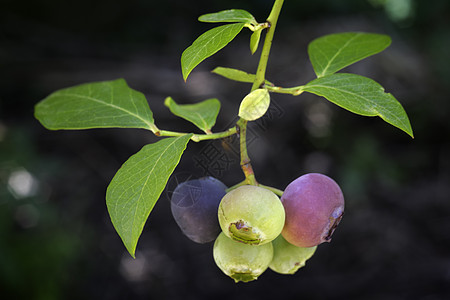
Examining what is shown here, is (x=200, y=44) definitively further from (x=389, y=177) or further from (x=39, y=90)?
(x=39, y=90)

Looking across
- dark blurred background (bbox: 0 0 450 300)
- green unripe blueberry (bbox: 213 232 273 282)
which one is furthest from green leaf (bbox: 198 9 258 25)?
dark blurred background (bbox: 0 0 450 300)

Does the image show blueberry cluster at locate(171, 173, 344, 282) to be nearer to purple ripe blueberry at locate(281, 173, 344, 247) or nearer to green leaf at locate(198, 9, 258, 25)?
purple ripe blueberry at locate(281, 173, 344, 247)

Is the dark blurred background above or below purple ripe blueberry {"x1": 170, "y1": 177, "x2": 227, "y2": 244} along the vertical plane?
below

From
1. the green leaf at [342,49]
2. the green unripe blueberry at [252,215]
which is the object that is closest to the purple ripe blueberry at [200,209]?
the green unripe blueberry at [252,215]

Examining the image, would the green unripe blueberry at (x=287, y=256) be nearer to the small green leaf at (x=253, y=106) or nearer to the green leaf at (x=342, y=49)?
the small green leaf at (x=253, y=106)

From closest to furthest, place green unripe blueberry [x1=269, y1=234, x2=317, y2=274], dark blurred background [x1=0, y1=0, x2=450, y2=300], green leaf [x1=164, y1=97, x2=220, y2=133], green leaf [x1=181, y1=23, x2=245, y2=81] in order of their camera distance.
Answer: green leaf [x1=181, y1=23, x2=245, y2=81]
green unripe blueberry [x1=269, y1=234, x2=317, y2=274]
green leaf [x1=164, y1=97, x2=220, y2=133]
dark blurred background [x1=0, y1=0, x2=450, y2=300]

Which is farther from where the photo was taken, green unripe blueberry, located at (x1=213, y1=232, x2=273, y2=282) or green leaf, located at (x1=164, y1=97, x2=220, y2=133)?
green leaf, located at (x1=164, y1=97, x2=220, y2=133)
